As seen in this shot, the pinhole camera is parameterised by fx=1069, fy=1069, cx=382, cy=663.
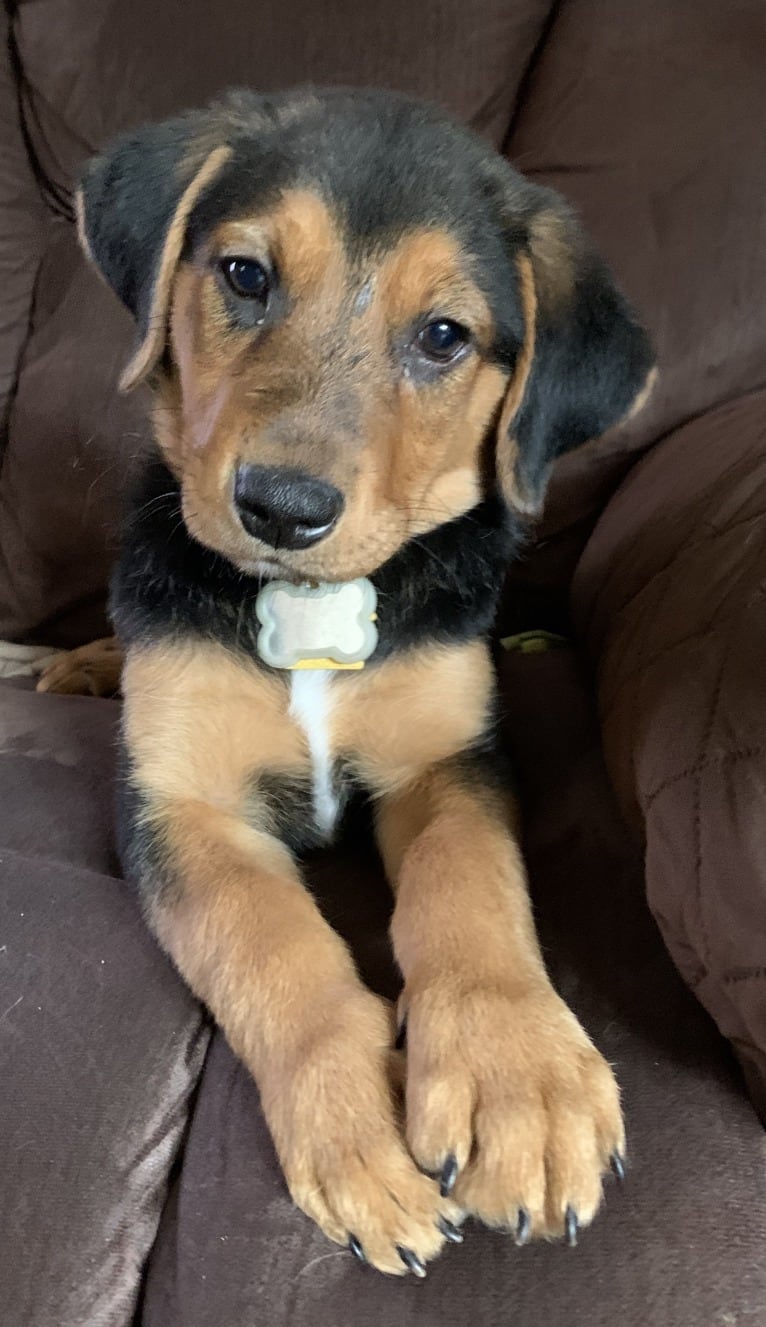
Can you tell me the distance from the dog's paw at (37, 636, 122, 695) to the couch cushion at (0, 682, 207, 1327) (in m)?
0.85

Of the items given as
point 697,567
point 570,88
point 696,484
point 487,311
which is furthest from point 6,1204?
point 570,88

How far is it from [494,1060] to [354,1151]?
0.19 meters

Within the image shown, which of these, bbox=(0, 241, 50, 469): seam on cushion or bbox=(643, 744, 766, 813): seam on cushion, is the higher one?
bbox=(643, 744, 766, 813): seam on cushion

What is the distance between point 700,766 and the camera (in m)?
1.31

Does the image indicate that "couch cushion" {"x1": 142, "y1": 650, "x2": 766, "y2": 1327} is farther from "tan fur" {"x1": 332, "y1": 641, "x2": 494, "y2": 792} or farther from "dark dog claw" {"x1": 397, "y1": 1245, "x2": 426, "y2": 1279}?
"tan fur" {"x1": 332, "y1": 641, "x2": 494, "y2": 792}

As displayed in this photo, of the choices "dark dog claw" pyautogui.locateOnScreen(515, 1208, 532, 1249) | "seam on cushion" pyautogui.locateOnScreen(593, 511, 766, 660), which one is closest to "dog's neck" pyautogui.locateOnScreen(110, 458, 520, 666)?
Answer: "seam on cushion" pyautogui.locateOnScreen(593, 511, 766, 660)

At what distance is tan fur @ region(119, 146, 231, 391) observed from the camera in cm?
178

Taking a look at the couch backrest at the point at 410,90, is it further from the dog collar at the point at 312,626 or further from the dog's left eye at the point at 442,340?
the dog's left eye at the point at 442,340

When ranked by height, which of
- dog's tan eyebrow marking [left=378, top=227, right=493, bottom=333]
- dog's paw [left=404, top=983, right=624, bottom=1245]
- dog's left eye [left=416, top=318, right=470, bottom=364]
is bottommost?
dog's paw [left=404, top=983, right=624, bottom=1245]

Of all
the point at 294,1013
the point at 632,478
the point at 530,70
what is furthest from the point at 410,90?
the point at 294,1013

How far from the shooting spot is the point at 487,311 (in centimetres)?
174

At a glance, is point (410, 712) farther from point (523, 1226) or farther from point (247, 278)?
point (523, 1226)

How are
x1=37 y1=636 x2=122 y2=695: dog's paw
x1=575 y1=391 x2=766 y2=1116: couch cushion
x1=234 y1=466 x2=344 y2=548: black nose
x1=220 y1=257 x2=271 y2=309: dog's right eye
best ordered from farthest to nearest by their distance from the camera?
x1=37 y1=636 x2=122 y2=695: dog's paw
x1=220 y1=257 x2=271 y2=309: dog's right eye
x1=234 y1=466 x2=344 y2=548: black nose
x1=575 y1=391 x2=766 y2=1116: couch cushion

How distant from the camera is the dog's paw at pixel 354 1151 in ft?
3.82
